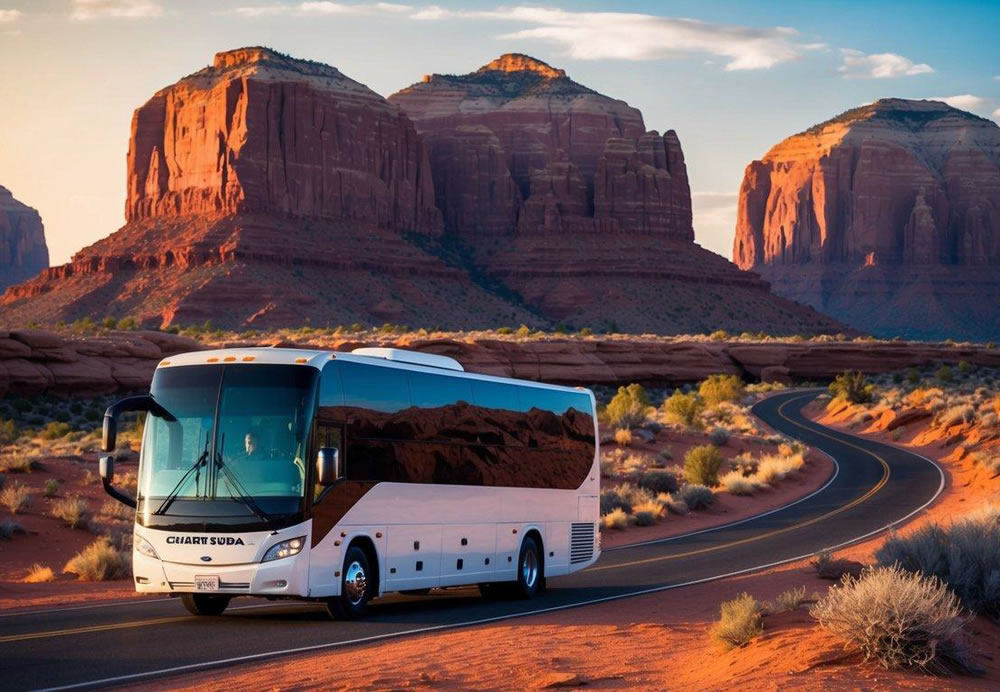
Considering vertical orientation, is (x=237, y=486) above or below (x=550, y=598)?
above

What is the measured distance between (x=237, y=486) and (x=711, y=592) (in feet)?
25.9

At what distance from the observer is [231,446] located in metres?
15.4

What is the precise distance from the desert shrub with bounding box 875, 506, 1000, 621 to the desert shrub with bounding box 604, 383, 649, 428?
1429 inches

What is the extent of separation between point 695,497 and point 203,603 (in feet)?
71.8

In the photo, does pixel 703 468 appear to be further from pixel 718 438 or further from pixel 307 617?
pixel 307 617

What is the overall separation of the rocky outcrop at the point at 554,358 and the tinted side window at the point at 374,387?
3453cm

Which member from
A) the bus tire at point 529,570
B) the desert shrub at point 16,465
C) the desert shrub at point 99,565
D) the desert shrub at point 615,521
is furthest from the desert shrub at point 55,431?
the bus tire at point 529,570

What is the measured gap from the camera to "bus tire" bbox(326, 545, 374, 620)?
52.7ft

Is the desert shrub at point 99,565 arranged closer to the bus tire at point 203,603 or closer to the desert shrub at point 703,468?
the bus tire at point 203,603

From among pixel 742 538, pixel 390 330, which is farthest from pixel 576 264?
pixel 742 538

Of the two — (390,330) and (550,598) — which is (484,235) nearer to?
(390,330)

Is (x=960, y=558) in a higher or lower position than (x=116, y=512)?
higher

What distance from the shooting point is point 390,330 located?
104 metres

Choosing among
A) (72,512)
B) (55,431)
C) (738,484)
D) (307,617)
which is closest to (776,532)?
(738,484)
